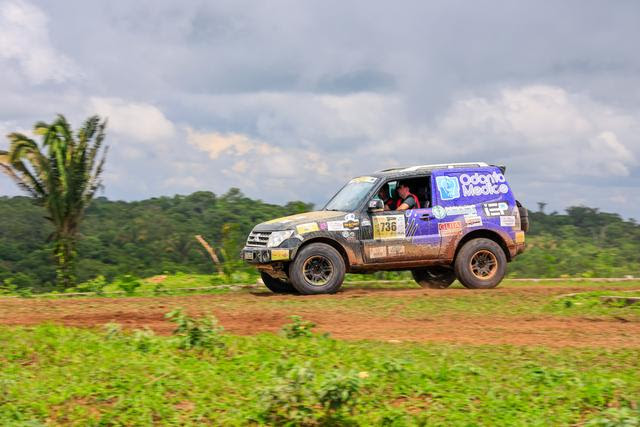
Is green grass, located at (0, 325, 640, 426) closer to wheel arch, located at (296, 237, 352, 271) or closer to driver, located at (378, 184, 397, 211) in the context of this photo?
wheel arch, located at (296, 237, 352, 271)

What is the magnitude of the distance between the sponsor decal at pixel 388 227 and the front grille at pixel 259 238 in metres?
1.77

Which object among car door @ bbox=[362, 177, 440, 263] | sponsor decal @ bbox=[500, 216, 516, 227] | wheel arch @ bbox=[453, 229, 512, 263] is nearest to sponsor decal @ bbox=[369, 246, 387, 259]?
car door @ bbox=[362, 177, 440, 263]

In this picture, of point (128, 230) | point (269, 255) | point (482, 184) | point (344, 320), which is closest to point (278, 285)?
point (269, 255)

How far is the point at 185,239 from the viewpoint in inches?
1221

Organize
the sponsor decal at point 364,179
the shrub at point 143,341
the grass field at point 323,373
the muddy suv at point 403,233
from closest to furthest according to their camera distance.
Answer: the grass field at point 323,373 < the shrub at point 143,341 < the muddy suv at point 403,233 < the sponsor decal at point 364,179

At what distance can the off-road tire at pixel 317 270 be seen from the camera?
45.0ft

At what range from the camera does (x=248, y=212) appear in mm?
34469

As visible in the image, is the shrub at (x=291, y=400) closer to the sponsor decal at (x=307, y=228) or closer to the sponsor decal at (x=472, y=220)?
the sponsor decal at (x=307, y=228)

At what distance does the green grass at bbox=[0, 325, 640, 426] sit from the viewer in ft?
22.0

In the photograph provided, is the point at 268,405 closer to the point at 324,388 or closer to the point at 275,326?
the point at 324,388

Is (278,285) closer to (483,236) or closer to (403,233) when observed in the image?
(403,233)

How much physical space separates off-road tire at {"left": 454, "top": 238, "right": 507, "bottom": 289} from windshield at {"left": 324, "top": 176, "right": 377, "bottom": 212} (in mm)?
1941

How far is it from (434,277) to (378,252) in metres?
2.30

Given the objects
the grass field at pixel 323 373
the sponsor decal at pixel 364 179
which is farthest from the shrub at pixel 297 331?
the sponsor decal at pixel 364 179
